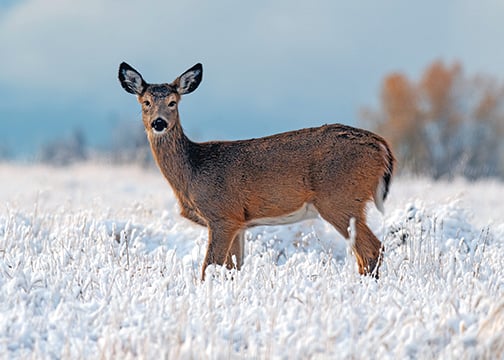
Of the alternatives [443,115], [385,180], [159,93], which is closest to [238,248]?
[385,180]

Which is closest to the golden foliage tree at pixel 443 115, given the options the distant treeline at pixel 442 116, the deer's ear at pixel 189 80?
the distant treeline at pixel 442 116

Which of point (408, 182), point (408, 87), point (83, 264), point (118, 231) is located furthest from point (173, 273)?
point (408, 87)

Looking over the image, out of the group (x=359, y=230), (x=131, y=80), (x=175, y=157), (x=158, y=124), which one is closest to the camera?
(x=359, y=230)

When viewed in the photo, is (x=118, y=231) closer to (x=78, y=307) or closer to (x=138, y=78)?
(x=138, y=78)

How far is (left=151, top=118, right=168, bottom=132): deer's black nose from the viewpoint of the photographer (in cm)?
782

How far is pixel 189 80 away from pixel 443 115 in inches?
1335

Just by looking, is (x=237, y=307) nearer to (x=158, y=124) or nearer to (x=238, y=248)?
(x=238, y=248)

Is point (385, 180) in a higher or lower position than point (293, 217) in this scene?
higher

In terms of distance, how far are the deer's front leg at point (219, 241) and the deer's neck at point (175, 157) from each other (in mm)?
578

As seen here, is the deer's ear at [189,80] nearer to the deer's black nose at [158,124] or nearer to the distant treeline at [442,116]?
the deer's black nose at [158,124]

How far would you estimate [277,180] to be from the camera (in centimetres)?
739

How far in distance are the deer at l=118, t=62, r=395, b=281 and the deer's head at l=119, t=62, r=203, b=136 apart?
0.01 m

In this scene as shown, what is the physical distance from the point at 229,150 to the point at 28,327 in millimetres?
3427

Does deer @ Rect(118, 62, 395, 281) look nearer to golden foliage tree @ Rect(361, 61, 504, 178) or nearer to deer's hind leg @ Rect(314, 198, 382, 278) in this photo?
deer's hind leg @ Rect(314, 198, 382, 278)
